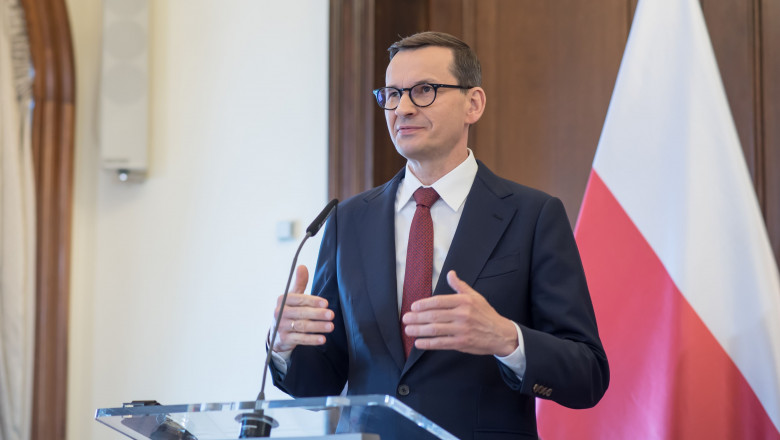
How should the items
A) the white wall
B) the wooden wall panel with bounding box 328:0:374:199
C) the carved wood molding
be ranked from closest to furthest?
the wooden wall panel with bounding box 328:0:374:199, the white wall, the carved wood molding

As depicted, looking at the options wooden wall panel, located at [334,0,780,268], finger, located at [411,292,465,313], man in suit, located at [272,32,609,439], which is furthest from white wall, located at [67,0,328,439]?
finger, located at [411,292,465,313]

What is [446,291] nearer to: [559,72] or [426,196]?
[426,196]

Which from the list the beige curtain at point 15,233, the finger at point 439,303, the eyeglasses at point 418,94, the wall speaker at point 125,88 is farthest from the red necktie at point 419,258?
the beige curtain at point 15,233

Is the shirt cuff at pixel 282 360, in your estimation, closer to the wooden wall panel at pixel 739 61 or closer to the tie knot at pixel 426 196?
the tie knot at pixel 426 196

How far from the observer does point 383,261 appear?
1.99 meters

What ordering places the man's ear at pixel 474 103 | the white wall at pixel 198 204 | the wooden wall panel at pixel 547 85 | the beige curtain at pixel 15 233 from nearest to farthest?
the man's ear at pixel 474 103 < the wooden wall panel at pixel 547 85 < the white wall at pixel 198 204 < the beige curtain at pixel 15 233

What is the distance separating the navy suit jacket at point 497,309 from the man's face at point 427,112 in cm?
13

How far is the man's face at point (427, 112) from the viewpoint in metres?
2.07

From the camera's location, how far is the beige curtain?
13.1 feet

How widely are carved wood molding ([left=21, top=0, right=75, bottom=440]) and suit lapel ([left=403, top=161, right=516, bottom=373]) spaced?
2.81 meters

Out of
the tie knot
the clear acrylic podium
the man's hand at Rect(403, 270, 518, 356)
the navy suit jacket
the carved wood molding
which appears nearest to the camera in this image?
the clear acrylic podium

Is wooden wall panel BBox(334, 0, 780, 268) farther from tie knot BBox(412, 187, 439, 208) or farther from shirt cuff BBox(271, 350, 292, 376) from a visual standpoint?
shirt cuff BBox(271, 350, 292, 376)

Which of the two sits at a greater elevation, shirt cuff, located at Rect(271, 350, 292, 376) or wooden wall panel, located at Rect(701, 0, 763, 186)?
wooden wall panel, located at Rect(701, 0, 763, 186)

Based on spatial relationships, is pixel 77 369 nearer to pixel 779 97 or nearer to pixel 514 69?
pixel 514 69
